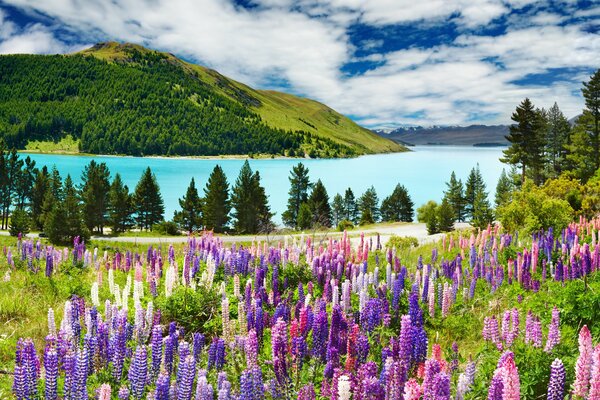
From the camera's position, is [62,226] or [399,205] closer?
[62,226]

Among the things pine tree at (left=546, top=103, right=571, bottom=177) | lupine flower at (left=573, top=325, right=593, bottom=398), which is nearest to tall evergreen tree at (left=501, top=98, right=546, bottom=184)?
pine tree at (left=546, top=103, right=571, bottom=177)

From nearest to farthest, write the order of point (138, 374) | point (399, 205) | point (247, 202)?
point (138, 374) < point (247, 202) < point (399, 205)

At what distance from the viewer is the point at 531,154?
69.9 metres

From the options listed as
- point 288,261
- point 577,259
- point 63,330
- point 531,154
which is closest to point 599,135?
point 531,154

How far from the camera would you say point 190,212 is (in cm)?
8281

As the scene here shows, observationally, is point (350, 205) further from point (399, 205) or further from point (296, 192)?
point (296, 192)

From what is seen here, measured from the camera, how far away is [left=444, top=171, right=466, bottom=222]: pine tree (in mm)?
110875

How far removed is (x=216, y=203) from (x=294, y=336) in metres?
74.2

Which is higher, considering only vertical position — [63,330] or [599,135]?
[599,135]

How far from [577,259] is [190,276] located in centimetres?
903

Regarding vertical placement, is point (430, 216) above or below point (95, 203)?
below

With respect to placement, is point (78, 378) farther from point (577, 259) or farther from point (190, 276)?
point (577, 259)

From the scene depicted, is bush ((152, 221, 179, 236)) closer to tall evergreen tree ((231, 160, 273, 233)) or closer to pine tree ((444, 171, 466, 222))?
tall evergreen tree ((231, 160, 273, 233))

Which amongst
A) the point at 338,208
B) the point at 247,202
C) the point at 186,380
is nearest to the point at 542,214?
the point at 186,380
